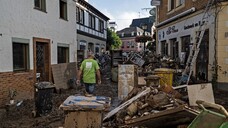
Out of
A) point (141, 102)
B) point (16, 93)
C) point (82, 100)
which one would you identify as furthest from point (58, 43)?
point (82, 100)

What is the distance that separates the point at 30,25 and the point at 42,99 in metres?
3.72

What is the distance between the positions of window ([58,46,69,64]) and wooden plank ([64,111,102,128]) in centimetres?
906

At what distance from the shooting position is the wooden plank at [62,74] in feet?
38.5

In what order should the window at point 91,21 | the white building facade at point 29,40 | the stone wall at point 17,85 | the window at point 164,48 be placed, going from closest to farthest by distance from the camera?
the stone wall at point 17,85 → the white building facade at point 29,40 → the window at point 164,48 → the window at point 91,21

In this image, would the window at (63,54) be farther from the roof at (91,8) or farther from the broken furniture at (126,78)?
the roof at (91,8)

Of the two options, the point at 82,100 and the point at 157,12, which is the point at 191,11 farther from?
the point at 82,100

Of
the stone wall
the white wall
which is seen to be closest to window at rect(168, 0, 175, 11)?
the white wall

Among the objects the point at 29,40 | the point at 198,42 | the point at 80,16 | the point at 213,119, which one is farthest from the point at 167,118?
the point at 80,16

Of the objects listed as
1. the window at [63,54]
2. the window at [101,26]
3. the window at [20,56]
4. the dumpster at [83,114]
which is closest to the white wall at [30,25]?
the window at [20,56]

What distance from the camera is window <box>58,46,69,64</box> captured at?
43.1ft

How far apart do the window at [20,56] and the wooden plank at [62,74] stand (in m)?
1.95

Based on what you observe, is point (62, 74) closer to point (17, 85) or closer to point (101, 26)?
point (17, 85)

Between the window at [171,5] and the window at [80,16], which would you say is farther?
the window at [80,16]

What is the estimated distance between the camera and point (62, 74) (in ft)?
40.7
